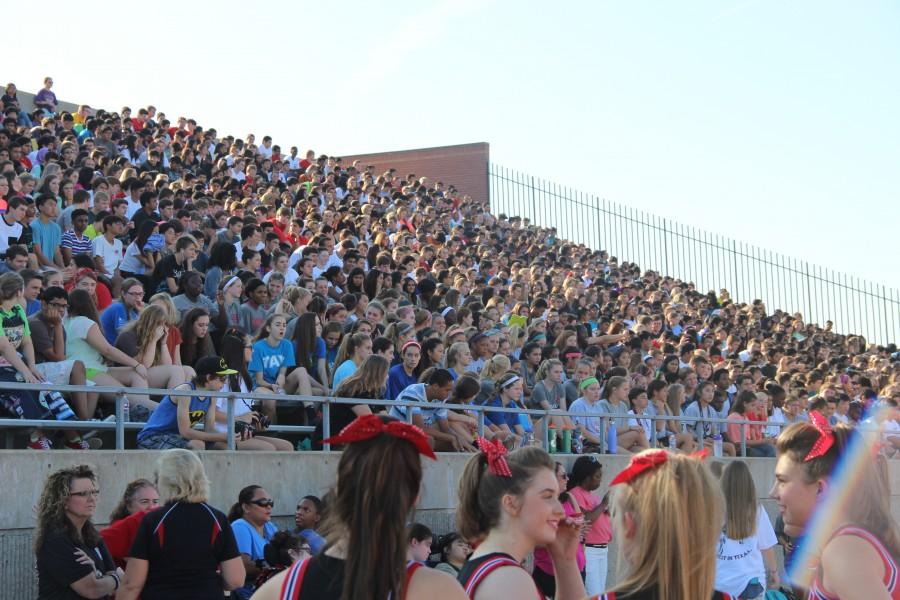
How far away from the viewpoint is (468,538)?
477 cm

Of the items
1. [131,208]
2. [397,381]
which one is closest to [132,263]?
[131,208]

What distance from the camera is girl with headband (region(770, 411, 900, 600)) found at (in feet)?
13.6

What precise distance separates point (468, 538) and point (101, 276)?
8.75 metres

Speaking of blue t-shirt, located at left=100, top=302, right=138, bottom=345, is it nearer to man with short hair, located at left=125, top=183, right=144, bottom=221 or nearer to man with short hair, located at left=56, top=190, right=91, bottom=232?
man with short hair, located at left=56, top=190, right=91, bottom=232

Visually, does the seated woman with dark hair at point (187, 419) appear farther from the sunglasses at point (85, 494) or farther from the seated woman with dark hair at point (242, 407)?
the sunglasses at point (85, 494)

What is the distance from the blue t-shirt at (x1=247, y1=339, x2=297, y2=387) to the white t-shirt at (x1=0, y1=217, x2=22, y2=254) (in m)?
3.16

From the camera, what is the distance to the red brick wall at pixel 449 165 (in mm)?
38438

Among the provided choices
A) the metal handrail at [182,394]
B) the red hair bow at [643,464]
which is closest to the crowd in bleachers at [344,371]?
the red hair bow at [643,464]

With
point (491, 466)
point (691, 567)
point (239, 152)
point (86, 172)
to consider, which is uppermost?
point (239, 152)

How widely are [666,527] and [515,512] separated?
925 mm

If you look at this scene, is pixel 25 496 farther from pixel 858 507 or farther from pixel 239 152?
pixel 239 152

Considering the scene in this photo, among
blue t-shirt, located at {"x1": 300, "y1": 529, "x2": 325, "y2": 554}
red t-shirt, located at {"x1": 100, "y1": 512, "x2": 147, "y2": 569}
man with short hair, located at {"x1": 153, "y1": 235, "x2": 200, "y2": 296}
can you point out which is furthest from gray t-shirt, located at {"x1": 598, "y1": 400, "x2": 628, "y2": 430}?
red t-shirt, located at {"x1": 100, "y1": 512, "x2": 147, "y2": 569}

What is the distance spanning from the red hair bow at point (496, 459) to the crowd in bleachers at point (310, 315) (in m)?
4.48

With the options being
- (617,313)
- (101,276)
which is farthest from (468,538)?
(617,313)
